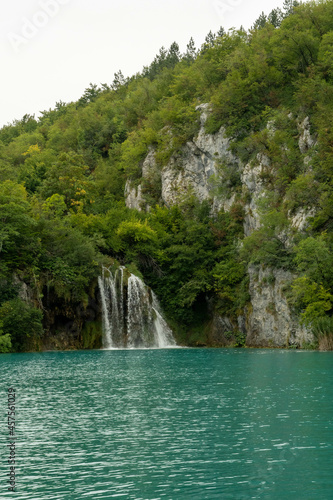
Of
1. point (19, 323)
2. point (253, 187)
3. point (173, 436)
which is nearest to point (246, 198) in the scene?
point (253, 187)

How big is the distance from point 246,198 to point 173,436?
44537 mm

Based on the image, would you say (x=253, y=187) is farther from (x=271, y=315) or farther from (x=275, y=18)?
(x=275, y=18)

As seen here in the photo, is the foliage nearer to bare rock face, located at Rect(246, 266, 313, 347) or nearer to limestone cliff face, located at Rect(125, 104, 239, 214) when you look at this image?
bare rock face, located at Rect(246, 266, 313, 347)

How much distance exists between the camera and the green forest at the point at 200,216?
4669 cm

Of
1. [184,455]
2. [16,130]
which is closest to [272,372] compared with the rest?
[184,455]

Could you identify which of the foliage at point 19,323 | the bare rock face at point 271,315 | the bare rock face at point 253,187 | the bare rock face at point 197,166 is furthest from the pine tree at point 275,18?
the foliage at point 19,323

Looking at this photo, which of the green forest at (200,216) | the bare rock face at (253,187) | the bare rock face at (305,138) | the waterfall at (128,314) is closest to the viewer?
the green forest at (200,216)

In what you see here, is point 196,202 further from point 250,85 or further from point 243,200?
point 250,85

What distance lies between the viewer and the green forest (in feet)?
153

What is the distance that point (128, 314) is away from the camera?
52.0 m

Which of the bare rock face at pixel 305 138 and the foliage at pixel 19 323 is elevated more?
the bare rock face at pixel 305 138

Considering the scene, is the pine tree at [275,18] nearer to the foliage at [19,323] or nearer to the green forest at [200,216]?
the green forest at [200,216]

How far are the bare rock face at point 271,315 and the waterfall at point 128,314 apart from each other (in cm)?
831

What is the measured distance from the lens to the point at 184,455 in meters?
12.7
